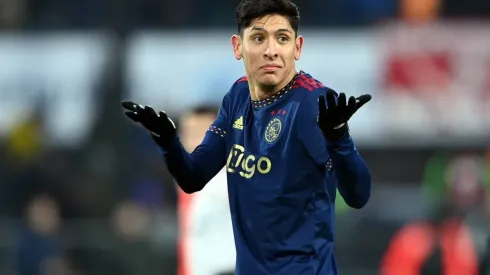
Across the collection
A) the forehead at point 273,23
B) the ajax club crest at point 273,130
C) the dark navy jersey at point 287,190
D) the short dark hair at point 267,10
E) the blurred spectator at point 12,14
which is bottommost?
the dark navy jersey at point 287,190

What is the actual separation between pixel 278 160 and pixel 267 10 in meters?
0.51

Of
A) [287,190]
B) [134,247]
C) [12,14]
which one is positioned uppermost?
[12,14]

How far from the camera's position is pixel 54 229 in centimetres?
1114

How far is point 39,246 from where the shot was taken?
10.9 metres

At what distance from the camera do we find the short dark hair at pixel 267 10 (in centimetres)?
378

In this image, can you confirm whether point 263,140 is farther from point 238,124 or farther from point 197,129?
point 197,129

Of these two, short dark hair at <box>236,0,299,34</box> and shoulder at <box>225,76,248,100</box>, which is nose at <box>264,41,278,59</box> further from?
shoulder at <box>225,76,248,100</box>

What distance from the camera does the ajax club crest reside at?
12.3 feet

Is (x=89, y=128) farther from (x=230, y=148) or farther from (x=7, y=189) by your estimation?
(x=230, y=148)

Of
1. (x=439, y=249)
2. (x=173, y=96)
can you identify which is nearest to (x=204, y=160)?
(x=439, y=249)

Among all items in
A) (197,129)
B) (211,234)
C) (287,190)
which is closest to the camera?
(287,190)

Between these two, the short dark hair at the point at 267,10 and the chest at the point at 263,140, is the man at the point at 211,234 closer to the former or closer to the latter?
the chest at the point at 263,140

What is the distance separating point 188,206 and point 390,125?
711 cm

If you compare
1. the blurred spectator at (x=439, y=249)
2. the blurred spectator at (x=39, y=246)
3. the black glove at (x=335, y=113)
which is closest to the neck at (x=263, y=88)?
the black glove at (x=335, y=113)
